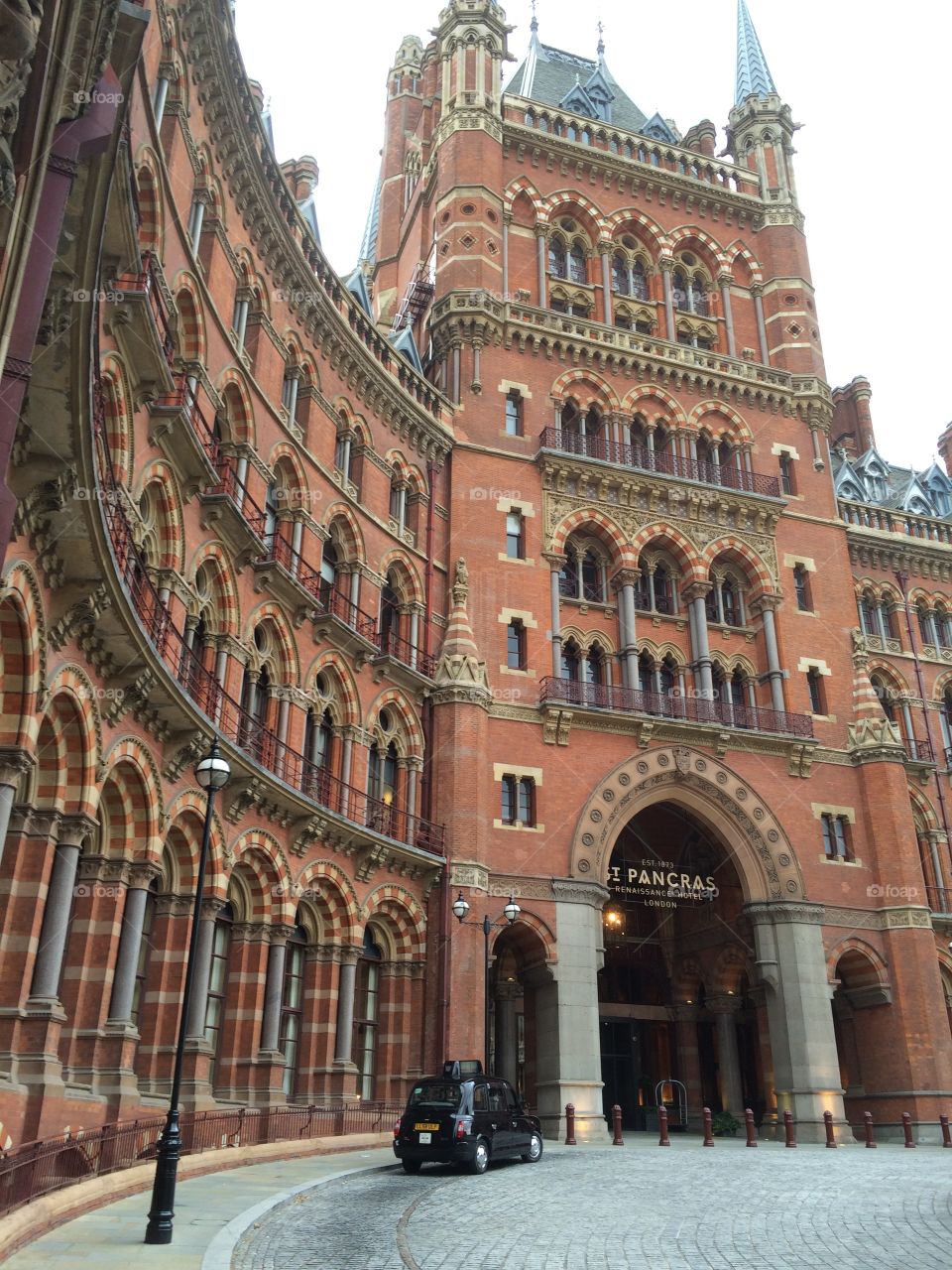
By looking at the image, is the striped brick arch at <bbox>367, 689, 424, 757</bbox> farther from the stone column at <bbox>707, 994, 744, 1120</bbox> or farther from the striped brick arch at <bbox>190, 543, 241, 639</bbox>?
the stone column at <bbox>707, 994, 744, 1120</bbox>

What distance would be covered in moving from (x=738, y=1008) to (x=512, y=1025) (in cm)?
Result: 795

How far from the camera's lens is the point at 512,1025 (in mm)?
35781

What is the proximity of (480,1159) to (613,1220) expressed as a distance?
5.85 metres

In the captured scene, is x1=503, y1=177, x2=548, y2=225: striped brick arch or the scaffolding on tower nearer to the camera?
x1=503, y1=177, x2=548, y2=225: striped brick arch

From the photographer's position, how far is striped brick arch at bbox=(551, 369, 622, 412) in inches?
1529

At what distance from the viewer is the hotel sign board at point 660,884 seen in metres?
34.5

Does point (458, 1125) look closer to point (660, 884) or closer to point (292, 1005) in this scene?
point (292, 1005)

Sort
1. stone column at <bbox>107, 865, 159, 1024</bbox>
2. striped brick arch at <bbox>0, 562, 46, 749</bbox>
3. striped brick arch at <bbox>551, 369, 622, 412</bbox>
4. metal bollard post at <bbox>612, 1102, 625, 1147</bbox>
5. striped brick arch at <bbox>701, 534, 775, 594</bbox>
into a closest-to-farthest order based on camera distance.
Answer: striped brick arch at <bbox>0, 562, 46, 749</bbox> < stone column at <bbox>107, 865, 159, 1024</bbox> < metal bollard post at <bbox>612, 1102, 625, 1147</bbox> < striped brick arch at <bbox>701, 534, 775, 594</bbox> < striped brick arch at <bbox>551, 369, 622, 412</bbox>

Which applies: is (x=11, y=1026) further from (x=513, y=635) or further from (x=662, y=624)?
(x=662, y=624)

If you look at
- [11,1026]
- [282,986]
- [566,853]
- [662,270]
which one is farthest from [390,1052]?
[662,270]

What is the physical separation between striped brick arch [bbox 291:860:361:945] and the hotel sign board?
10.4 metres

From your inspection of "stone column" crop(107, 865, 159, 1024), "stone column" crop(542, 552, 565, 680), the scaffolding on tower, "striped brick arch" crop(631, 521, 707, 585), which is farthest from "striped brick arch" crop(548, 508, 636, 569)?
"stone column" crop(107, 865, 159, 1024)

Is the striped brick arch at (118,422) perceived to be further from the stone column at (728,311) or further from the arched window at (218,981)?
the stone column at (728,311)

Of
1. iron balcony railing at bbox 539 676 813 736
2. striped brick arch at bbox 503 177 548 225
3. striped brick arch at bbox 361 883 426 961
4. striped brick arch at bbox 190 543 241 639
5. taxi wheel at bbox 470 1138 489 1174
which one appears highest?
striped brick arch at bbox 503 177 548 225
